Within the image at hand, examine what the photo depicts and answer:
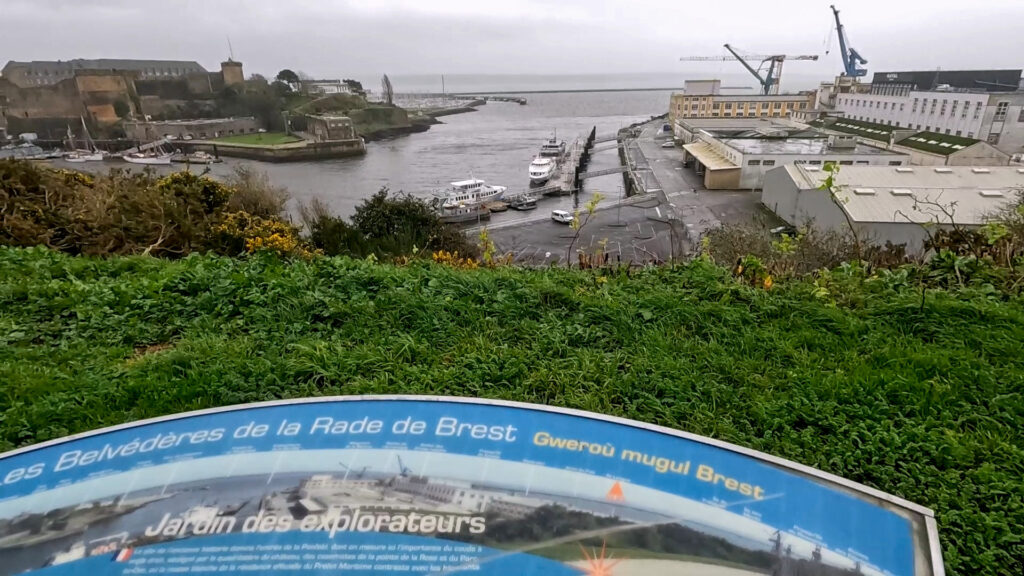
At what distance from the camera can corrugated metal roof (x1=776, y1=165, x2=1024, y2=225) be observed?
384 inches

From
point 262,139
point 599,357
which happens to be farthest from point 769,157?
point 262,139

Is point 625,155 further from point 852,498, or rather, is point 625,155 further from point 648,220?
point 852,498

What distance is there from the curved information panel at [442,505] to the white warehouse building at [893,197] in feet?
27.3

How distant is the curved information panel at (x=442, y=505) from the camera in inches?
41.4

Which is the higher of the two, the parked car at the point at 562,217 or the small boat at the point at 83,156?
the small boat at the point at 83,156

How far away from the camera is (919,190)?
11023 millimetres

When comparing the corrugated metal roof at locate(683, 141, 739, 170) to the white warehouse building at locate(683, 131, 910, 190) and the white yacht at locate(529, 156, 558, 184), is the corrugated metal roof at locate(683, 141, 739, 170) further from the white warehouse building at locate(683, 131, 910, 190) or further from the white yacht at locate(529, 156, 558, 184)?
the white yacht at locate(529, 156, 558, 184)

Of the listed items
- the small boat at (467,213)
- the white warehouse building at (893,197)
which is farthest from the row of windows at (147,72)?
the white warehouse building at (893,197)

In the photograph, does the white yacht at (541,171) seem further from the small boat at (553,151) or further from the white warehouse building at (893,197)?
the white warehouse building at (893,197)

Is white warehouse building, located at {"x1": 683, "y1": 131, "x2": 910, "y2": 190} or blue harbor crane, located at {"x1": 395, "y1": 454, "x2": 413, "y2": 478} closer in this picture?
blue harbor crane, located at {"x1": 395, "y1": 454, "x2": 413, "y2": 478}

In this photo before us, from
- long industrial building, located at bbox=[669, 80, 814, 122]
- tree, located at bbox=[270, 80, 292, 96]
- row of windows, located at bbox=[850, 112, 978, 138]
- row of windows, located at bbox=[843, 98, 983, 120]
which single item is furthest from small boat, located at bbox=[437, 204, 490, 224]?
tree, located at bbox=[270, 80, 292, 96]

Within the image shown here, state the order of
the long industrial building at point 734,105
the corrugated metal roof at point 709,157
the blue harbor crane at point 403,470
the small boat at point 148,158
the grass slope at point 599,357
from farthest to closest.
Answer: the long industrial building at point 734,105
the small boat at point 148,158
the corrugated metal roof at point 709,157
the grass slope at point 599,357
the blue harbor crane at point 403,470

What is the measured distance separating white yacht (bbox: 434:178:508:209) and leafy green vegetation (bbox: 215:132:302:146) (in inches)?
673

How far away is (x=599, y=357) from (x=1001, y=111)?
31.8 metres
